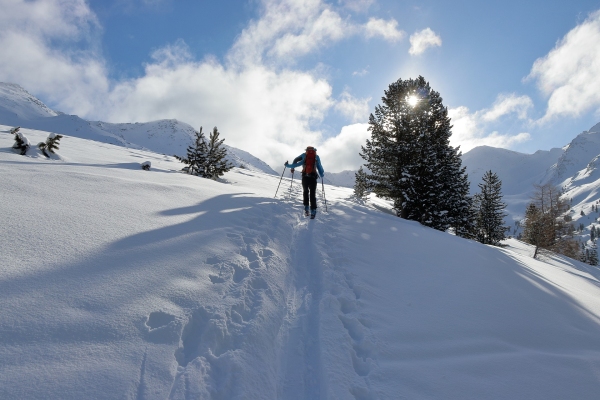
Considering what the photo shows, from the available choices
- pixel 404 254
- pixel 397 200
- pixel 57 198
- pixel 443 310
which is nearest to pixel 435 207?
pixel 397 200

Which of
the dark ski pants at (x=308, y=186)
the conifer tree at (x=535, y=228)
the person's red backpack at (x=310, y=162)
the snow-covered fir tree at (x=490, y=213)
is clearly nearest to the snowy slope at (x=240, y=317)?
the dark ski pants at (x=308, y=186)

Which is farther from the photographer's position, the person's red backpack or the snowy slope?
the person's red backpack

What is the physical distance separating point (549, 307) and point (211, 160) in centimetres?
1673

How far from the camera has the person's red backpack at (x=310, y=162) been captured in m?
9.96

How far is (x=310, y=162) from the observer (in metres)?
10.0

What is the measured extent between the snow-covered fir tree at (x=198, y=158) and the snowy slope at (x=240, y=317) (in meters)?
10.6

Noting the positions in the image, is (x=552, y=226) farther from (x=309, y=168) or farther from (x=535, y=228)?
(x=309, y=168)

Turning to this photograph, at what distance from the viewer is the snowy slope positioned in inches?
87.4

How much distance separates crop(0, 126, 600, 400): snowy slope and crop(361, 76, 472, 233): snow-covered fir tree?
1086cm

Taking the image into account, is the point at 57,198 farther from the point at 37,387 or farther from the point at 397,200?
the point at 397,200

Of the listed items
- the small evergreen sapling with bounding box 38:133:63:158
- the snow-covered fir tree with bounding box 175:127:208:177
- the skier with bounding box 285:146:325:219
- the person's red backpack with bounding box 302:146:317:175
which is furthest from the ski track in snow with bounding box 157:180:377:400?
the snow-covered fir tree with bounding box 175:127:208:177

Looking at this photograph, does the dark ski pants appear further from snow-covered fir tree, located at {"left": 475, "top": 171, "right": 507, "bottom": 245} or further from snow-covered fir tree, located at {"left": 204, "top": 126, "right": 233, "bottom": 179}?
snow-covered fir tree, located at {"left": 475, "top": 171, "right": 507, "bottom": 245}

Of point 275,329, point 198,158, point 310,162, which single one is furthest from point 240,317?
point 198,158

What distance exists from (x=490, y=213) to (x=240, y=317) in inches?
1208
